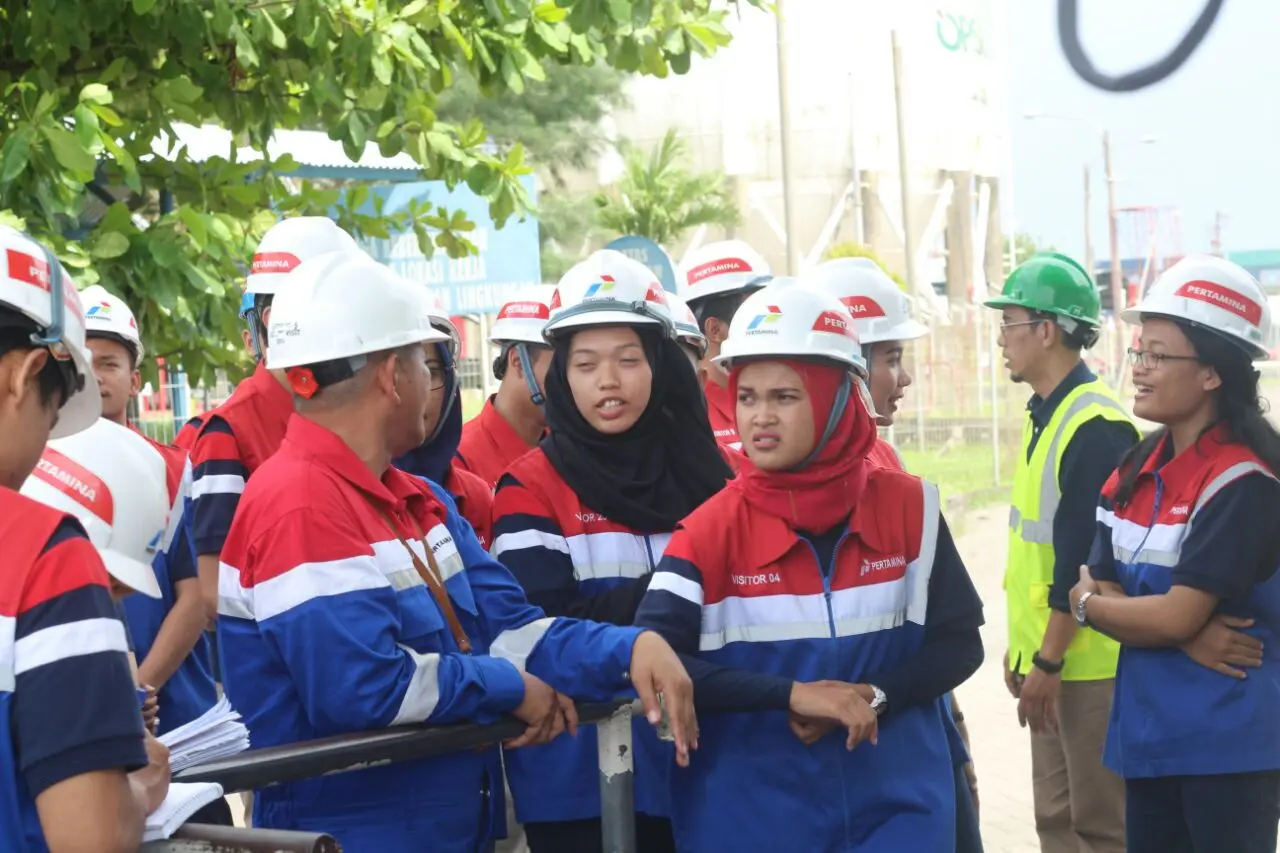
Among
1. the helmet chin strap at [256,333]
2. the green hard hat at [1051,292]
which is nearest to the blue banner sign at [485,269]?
the green hard hat at [1051,292]

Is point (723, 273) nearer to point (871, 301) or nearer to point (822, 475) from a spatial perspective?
point (871, 301)

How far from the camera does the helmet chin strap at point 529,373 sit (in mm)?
5329

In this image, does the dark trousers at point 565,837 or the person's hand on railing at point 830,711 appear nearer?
the person's hand on railing at point 830,711

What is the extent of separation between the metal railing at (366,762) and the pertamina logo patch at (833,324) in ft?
3.22

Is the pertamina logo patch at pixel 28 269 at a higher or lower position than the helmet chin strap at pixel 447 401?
higher

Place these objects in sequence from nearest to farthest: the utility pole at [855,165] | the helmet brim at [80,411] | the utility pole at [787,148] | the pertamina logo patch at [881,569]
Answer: the helmet brim at [80,411], the pertamina logo patch at [881,569], the utility pole at [787,148], the utility pole at [855,165]

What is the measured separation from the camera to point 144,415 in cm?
1488

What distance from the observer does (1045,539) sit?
586 cm

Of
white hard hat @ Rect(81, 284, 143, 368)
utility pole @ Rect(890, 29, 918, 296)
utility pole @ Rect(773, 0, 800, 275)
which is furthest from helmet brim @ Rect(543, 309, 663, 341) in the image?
utility pole @ Rect(890, 29, 918, 296)

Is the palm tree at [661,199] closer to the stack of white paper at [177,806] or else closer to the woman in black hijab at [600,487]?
the woman in black hijab at [600,487]

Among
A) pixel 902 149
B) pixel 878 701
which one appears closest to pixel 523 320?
pixel 878 701

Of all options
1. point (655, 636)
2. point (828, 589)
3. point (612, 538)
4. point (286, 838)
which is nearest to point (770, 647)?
point (828, 589)

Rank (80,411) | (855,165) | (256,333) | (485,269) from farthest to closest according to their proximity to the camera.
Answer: (855,165) → (485,269) → (256,333) → (80,411)

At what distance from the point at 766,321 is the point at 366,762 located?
1500 millimetres
